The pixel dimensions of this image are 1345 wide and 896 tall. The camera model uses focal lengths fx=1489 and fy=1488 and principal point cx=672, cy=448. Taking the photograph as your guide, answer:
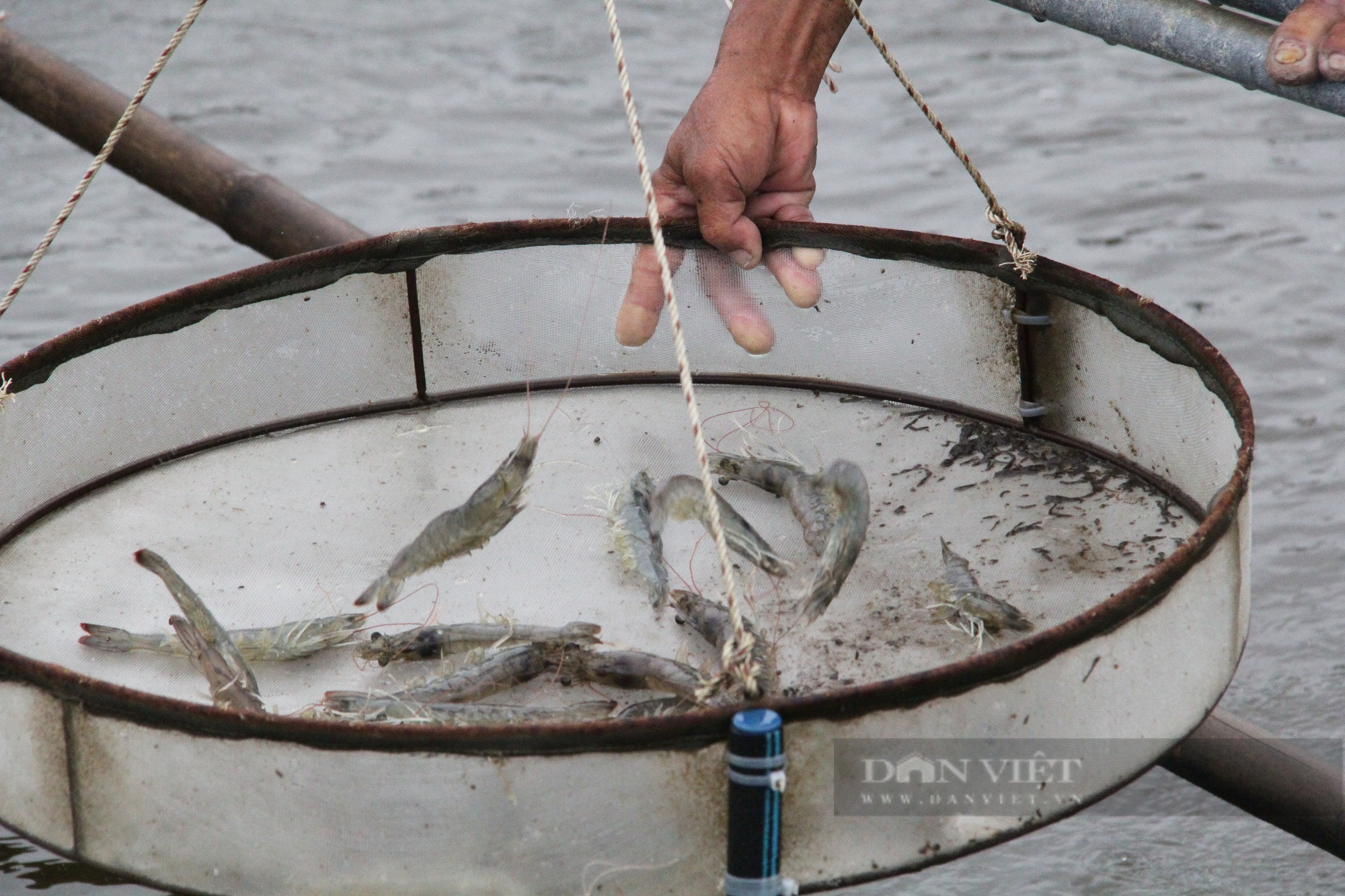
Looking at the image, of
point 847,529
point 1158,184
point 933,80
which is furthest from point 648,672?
point 933,80

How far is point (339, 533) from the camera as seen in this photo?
9.42ft

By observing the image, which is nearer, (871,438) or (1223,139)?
(871,438)

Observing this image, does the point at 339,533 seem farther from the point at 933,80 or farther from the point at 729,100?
the point at 933,80

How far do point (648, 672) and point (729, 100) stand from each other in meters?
1.11

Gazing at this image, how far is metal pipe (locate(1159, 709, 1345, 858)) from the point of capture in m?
2.80

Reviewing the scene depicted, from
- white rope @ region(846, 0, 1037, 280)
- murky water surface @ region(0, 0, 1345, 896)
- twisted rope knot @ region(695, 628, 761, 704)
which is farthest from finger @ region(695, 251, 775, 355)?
murky water surface @ region(0, 0, 1345, 896)

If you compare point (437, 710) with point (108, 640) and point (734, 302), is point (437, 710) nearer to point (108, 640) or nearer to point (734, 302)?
point (108, 640)

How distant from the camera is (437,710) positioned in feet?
7.75

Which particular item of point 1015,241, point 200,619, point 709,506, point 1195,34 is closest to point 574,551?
point 200,619

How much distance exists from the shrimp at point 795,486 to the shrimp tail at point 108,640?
1.12 m

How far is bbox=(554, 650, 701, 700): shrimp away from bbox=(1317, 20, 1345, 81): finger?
1253mm

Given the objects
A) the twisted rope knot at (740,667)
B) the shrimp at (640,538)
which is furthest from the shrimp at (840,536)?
the twisted rope knot at (740,667)

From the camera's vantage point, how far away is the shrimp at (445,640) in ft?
8.34

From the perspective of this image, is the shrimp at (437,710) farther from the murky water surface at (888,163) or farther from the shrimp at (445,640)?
the murky water surface at (888,163)
